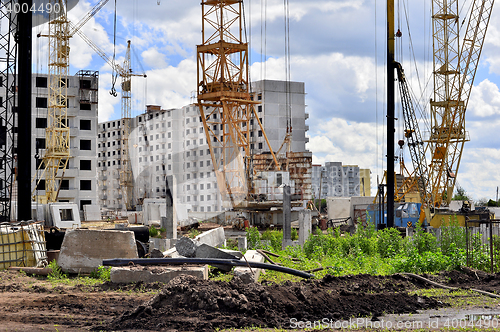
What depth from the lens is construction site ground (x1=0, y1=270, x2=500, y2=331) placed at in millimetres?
7008

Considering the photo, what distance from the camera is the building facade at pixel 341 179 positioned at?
449 feet

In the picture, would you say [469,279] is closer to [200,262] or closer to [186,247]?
[200,262]

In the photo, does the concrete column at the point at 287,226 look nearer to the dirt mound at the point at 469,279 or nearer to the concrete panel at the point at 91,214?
the dirt mound at the point at 469,279

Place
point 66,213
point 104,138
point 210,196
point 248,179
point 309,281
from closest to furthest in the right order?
point 309,281 < point 66,213 < point 248,179 < point 210,196 < point 104,138

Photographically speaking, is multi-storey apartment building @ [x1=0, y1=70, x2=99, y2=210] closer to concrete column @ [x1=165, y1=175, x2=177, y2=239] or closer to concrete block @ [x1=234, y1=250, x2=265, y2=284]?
concrete column @ [x1=165, y1=175, x2=177, y2=239]

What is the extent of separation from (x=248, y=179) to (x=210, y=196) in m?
12.2

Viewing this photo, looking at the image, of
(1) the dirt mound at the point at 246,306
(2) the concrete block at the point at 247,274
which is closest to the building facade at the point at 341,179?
(2) the concrete block at the point at 247,274

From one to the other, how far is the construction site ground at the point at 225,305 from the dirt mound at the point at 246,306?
1 cm

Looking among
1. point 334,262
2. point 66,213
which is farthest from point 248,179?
point 334,262

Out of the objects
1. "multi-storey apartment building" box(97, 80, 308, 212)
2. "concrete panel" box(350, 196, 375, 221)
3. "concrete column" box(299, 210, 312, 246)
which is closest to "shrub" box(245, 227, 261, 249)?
"concrete column" box(299, 210, 312, 246)

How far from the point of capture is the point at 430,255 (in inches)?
466

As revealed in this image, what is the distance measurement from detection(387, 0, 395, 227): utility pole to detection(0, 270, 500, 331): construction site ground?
8.40 meters

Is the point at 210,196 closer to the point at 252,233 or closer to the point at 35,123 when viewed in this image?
the point at 35,123

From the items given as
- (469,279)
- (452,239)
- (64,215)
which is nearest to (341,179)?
(64,215)
